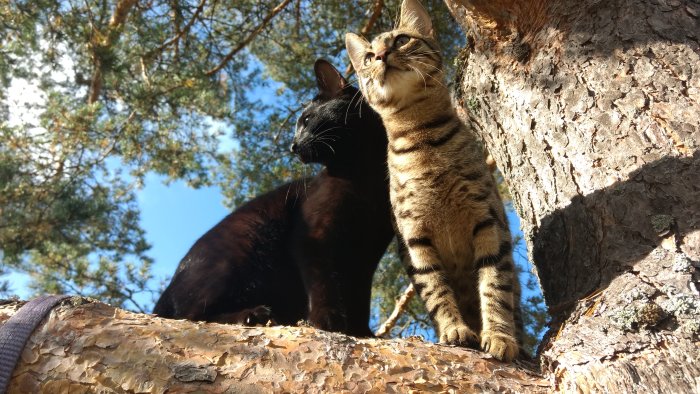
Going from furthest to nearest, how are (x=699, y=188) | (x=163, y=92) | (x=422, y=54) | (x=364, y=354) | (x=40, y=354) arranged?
(x=163, y=92) → (x=422, y=54) → (x=699, y=188) → (x=364, y=354) → (x=40, y=354)

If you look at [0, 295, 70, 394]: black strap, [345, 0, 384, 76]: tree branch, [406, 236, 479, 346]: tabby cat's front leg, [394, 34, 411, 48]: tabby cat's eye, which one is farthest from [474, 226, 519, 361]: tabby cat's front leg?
[345, 0, 384, 76]: tree branch

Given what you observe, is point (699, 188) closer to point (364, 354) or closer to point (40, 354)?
point (364, 354)

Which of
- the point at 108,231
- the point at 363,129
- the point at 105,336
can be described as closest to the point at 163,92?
Result: the point at 108,231

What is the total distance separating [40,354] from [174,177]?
4.60m

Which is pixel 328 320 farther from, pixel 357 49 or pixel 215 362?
pixel 357 49

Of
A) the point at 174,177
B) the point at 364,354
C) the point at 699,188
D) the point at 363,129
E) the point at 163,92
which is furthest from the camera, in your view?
the point at 174,177

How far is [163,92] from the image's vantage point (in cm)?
540

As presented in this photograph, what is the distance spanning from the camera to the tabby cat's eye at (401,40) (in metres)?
3.18

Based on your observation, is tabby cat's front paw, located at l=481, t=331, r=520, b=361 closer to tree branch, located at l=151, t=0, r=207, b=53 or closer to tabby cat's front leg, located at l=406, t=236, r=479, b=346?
tabby cat's front leg, located at l=406, t=236, r=479, b=346

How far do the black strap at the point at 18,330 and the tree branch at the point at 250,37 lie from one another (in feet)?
12.9

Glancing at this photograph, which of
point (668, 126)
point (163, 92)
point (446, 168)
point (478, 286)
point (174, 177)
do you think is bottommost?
point (478, 286)

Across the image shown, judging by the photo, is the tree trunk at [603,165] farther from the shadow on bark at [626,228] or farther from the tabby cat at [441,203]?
the tabby cat at [441,203]

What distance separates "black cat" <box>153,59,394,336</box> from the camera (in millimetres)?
3109

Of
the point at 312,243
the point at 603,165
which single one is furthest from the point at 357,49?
the point at 603,165
